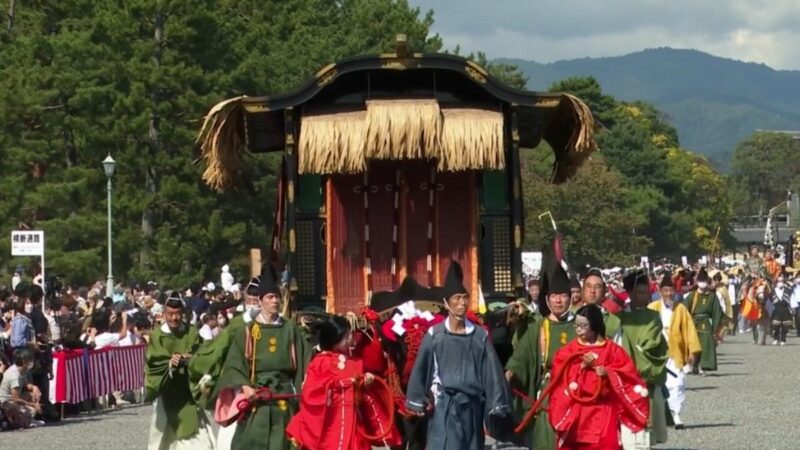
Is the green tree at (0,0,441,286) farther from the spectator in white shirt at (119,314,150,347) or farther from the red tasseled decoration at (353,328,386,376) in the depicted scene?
the red tasseled decoration at (353,328,386,376)

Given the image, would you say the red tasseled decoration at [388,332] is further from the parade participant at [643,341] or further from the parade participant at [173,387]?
the parade participant at [643,341]

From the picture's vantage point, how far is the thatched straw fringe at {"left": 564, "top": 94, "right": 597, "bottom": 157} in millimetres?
15617

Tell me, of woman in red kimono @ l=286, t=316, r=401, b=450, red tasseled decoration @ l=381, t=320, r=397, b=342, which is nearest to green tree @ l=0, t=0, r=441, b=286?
red tasseled decoration @ l=381, t=320, r=397, b=342

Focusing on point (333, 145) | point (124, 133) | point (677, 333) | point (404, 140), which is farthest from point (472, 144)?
point (124, 133)

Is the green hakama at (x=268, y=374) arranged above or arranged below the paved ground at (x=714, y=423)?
above

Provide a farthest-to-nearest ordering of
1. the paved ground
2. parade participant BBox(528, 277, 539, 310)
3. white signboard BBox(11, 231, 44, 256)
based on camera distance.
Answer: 1. white signboard BBox(11, 231, 44, 256)
2. the paved ground
3. parade participant BBox(528, 277, 539, 310)

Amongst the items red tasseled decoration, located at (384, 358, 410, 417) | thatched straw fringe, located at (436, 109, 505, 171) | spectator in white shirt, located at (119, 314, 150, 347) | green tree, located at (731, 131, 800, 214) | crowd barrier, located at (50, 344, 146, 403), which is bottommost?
crowd barrier, located at (50, 344, 146, 403)

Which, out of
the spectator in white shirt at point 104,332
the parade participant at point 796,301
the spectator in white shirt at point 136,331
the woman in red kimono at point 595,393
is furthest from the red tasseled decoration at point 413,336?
the parade participant at point 796,301

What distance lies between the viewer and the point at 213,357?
44.7ft

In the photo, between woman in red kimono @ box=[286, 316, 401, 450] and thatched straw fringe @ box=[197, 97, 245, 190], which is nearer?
woman in red kimono @ box=[286, 316, 401, 450]

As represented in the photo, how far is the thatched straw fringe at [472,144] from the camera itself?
50.6ft

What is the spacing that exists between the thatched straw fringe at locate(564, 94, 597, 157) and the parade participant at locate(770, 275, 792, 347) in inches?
1111

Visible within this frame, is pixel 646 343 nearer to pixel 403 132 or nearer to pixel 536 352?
pixel 536 352

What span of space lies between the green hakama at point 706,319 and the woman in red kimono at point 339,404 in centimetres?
1546
